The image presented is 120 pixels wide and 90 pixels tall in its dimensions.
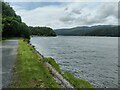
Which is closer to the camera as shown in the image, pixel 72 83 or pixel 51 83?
pixel 51 83

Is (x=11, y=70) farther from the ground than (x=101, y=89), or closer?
farther from the ground

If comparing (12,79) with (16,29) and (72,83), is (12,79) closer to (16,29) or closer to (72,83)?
(72,83)

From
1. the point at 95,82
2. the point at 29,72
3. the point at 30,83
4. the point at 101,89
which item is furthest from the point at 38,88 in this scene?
the point at 95,82

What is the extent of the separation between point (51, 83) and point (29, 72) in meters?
3.23

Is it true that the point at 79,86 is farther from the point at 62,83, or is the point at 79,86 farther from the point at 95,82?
the point at 95,82

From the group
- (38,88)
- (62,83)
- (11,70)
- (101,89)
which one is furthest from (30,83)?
(101,89)

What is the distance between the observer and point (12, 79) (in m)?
13.0

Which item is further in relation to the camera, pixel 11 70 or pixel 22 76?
pixel 11 70

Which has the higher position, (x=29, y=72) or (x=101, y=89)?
(x=29, y=72)

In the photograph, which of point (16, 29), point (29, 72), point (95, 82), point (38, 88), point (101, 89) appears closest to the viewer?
point (38, 88)

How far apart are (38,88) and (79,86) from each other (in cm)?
302

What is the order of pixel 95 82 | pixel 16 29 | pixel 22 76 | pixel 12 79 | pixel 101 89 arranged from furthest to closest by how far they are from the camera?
pixel 16 29 → pixel 95 82 → pixel 101 89 → pixel 22 76 → pixel 12 79

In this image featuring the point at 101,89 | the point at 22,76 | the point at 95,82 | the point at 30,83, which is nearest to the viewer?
the point at 30,83

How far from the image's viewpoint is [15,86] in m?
11.4
